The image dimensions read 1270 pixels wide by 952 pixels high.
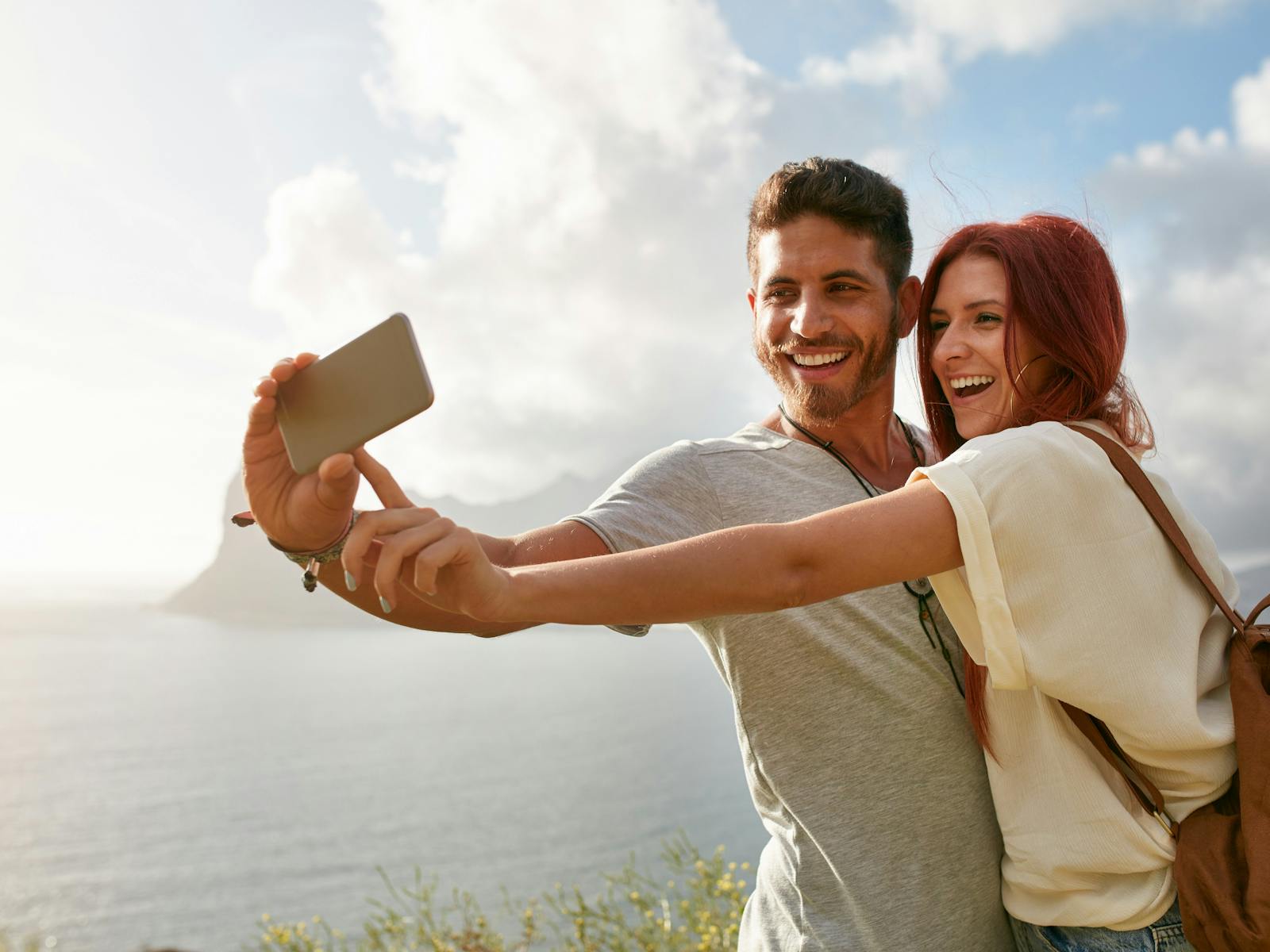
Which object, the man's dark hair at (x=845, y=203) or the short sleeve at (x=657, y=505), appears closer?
the short sleeve at (x=657, y=505)

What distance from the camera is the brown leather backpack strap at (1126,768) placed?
5.17 feet

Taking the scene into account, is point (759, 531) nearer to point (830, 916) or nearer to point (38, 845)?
point (830, 916)

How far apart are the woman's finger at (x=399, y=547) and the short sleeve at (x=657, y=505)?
0.65 meters

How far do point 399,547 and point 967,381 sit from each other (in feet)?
4.13

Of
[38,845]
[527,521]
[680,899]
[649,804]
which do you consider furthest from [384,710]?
[680,899]

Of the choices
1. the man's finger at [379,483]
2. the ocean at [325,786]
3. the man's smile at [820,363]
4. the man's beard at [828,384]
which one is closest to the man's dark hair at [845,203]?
the man's beard at [828,384]

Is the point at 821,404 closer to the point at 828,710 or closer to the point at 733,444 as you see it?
the point at 733,444

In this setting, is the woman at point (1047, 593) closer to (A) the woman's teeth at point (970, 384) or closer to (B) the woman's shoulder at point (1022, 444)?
(B) the woman's shoulder at point (1022, 444)

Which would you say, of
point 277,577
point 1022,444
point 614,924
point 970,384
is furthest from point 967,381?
point 277,577

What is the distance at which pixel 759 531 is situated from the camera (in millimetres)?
1426

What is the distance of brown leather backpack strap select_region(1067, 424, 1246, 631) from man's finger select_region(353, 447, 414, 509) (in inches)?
45.5

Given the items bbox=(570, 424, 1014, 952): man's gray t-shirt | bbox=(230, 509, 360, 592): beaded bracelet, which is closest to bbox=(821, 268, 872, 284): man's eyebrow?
bbox=(570, 424, 1014, 952): man's gray t-shirt

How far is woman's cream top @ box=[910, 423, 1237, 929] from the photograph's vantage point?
1446 millimetres

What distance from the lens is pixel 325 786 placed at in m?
75.0
